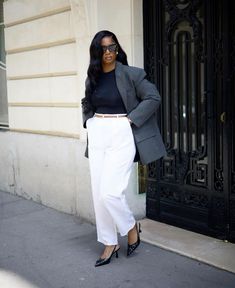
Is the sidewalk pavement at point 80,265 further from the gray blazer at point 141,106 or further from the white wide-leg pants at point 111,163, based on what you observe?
the gray blazer at point 141,106

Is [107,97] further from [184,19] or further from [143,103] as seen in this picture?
[184,19]

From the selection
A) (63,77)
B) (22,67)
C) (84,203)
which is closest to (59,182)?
(84,203)

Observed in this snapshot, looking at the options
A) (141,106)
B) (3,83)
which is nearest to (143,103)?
(141,106)

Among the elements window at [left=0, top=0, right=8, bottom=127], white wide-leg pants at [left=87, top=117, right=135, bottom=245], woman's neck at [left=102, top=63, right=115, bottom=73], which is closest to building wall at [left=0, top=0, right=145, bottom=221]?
window at [left=0, top=0, right=8, bottom=127]

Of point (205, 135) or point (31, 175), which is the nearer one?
point (205, 135)

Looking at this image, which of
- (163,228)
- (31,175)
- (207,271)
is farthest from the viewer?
(31,175)

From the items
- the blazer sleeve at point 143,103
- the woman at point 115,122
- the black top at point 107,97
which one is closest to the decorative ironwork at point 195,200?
the woman at point 115,122

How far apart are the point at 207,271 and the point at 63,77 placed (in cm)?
319

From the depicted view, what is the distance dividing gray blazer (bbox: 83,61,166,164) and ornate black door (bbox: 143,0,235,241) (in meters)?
0.77

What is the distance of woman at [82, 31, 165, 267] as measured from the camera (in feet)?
15.4

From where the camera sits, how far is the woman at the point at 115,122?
4.69m

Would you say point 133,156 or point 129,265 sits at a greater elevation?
point 133,156

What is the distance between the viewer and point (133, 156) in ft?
15.8

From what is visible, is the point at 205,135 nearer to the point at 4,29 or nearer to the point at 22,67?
the point at 22,67
